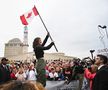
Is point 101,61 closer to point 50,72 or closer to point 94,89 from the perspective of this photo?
point 94,89

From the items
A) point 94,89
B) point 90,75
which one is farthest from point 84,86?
point 94,89

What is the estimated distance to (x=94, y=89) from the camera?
19.8 ft

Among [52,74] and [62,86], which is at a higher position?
[52,74]

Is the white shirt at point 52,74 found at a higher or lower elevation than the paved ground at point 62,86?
higher

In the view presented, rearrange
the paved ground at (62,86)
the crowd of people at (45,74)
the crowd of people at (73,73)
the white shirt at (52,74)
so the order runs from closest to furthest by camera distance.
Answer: the crowd of people at (45,74) → the crowd of people at (73,73) → the paved ground at (62,86) → the white shirt at (52,74)

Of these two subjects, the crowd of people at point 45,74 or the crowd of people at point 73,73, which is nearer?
the crowd of people at point 45,74

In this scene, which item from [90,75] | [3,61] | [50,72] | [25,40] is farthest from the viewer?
[25,40]

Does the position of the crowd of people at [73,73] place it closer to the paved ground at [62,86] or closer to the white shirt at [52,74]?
the white shirt at [52,74]

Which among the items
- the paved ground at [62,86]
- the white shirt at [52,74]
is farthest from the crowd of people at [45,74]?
the paved ground at [62,86]

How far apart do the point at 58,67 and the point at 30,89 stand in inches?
618

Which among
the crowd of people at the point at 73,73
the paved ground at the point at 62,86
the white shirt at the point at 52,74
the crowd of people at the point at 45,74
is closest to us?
the crowd of people at the point at 45,74

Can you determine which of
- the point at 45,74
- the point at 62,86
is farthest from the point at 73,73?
the point at 45,74

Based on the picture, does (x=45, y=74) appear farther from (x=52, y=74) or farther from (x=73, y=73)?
(x=52, y=74)

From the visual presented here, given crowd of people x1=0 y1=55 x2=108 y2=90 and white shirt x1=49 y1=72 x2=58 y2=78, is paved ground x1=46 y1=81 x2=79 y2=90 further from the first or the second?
white shirt x1=49 y1=72 x2=58 y2=78
